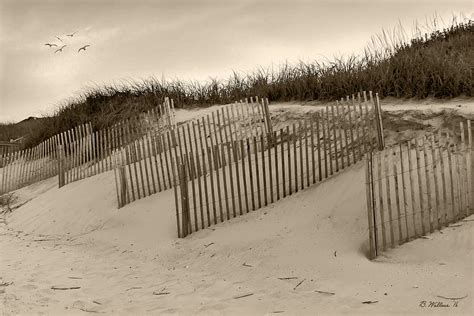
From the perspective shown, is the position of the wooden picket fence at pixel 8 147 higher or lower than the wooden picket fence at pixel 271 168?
higher

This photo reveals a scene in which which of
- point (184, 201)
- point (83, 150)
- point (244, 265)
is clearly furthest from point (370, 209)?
point (83, 150)

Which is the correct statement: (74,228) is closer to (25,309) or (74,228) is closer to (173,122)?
(173,122)

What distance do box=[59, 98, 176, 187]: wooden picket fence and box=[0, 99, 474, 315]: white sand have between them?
292 cm

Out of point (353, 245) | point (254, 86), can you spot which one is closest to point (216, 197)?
point (353, 245)

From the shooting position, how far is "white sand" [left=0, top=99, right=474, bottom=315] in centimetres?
532

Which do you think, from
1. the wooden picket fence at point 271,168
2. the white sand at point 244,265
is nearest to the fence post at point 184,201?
the wooden picket fence at point 271,168

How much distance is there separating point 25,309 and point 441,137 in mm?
4985

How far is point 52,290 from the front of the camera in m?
6.07

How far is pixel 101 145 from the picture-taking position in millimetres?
12727

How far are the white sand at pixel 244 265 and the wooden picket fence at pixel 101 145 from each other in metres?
2.92

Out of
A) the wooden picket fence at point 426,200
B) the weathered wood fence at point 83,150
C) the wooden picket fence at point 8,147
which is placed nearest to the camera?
the wooden picket fence at point 426,200

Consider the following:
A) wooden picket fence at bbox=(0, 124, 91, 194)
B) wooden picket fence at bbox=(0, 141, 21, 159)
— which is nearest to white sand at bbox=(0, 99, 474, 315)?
wooden picket fence at bbox=(0, 124, 91, 194)

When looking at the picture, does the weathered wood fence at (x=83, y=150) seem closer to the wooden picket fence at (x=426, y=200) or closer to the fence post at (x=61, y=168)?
the fence post at (x=61, y=168)

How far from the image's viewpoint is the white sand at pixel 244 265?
532 cm
